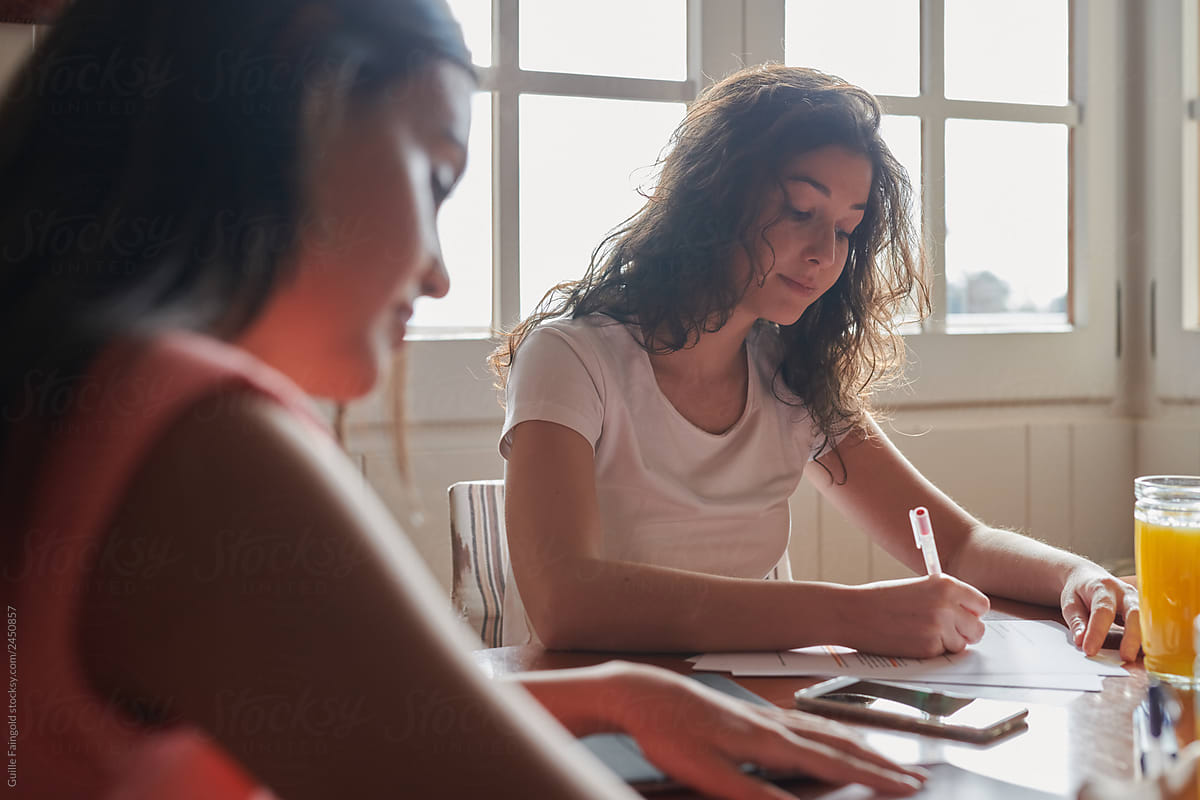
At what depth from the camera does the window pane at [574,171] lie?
191 cm

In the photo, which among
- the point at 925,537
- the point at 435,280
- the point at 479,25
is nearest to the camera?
the point at 435,280

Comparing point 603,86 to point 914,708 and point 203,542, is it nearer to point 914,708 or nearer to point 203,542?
point 914,708

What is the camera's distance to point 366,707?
343 millimetres

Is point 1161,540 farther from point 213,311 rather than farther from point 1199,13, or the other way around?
point 1199,13

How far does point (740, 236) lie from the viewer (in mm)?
1412

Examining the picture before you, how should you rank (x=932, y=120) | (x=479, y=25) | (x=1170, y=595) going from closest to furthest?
(x=1170, y=595), (x=479, y=25), (x=932, y=120)

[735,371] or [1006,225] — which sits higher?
[1006,225]

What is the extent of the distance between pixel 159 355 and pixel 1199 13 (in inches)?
95.2

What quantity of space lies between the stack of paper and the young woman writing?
0.13m

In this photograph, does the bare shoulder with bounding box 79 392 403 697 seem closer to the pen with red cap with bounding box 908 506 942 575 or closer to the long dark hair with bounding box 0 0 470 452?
the long dark hair with bounding box 0 0 470 452

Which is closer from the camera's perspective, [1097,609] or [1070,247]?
[1097,609]

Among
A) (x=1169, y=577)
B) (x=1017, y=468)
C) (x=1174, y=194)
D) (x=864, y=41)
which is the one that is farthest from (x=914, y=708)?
(x=1174, y=194)

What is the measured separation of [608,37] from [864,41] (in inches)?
22.1

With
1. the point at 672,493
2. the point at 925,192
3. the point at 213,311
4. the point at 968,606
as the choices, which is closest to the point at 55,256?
the point at 213,311
